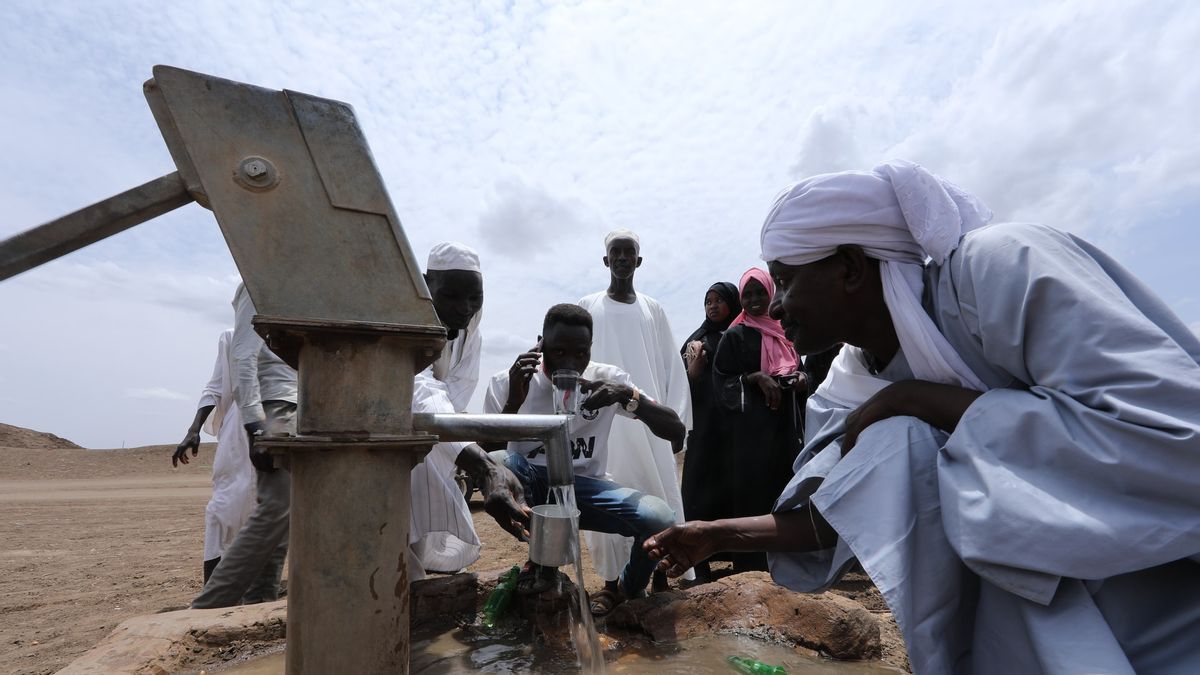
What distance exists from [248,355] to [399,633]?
8.87ft

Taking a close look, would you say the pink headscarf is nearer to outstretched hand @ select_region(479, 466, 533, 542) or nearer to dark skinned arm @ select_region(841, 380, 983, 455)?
outstretched hand @ select_region(479, 466, 533, 542)

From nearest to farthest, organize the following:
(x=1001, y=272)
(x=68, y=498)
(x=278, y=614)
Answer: (x=1001, y=272), (x=278, y=614), (x=68, y=498)

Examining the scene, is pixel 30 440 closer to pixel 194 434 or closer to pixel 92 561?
pixel 92 561

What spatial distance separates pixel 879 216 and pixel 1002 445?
1.80 feet

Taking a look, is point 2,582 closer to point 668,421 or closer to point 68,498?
point 668,421

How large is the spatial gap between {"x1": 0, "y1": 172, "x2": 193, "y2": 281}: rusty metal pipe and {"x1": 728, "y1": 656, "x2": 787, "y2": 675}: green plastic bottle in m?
2.21

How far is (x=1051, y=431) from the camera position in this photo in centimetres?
113

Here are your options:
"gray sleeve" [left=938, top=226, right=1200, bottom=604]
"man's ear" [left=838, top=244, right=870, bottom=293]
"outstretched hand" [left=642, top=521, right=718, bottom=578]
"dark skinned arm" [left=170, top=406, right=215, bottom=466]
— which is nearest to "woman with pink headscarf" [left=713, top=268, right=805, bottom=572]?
"outstretched hand" [left=642, top=521, right=718, bottom=578]

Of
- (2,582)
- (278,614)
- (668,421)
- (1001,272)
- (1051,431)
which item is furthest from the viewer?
(2,582)

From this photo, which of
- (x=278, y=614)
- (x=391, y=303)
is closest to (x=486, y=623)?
(x=278, y=614)

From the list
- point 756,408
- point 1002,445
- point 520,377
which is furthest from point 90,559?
point 1002,445

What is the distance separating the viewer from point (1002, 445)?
46.4 inches

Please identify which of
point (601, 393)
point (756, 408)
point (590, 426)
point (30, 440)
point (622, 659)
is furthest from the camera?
point (30, 440)

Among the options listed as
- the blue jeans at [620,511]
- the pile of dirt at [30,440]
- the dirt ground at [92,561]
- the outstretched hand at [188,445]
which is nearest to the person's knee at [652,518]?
the blue jeans at [620,511]
